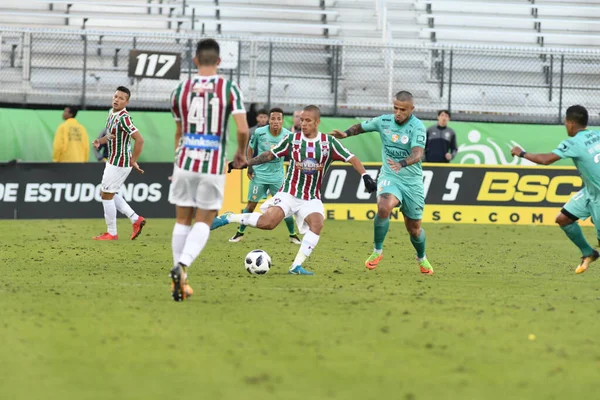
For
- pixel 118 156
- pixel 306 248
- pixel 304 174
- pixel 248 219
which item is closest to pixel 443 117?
pixel 118 156

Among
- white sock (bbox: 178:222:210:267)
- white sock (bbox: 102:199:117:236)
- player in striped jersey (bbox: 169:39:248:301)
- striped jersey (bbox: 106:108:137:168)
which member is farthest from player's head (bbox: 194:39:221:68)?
white sock (bbox: 102:199:117:236)

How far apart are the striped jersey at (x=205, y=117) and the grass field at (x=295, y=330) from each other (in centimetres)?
118

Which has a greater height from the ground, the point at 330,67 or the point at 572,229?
the point at 330,67

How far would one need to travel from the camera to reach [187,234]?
29.0ft

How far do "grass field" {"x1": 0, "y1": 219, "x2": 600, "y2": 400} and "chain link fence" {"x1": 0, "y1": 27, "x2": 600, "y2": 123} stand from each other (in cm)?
927

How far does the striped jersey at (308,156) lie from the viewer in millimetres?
11258

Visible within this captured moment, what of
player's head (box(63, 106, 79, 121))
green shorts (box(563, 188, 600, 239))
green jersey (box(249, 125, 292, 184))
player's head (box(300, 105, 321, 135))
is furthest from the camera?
player's head (box(63, 106, 79, 121))

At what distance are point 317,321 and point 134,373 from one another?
2184mm

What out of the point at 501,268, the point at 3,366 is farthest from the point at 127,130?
the point at 3,366

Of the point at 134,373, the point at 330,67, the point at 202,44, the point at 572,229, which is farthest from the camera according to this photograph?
the point at 330,67

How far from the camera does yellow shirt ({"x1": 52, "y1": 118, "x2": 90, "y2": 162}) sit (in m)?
19.9

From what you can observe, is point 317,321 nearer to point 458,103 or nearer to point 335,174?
point 335,174

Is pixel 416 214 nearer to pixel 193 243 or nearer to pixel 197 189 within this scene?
pixel 197 189

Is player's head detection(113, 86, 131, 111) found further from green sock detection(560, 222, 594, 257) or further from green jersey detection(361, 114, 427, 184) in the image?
green sock detection(560, 222, 594, 257)
